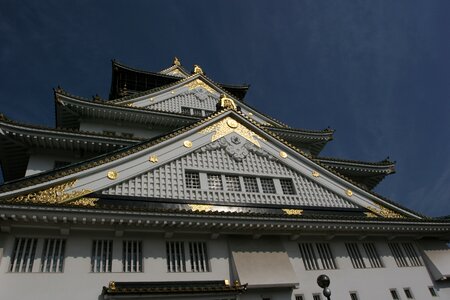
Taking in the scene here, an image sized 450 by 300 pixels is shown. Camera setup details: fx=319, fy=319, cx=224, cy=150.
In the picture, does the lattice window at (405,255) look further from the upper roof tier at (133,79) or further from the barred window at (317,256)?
the upper roof tier at (133,79)

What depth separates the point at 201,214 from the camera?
37.8 feet

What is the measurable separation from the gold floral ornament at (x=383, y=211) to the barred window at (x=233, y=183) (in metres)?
6.90

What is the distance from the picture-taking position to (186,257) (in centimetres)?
1183

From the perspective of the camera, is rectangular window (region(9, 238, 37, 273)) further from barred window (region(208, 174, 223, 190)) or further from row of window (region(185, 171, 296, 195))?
barred window (region(208, 174, 223, 190))

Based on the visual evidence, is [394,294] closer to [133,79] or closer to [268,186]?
[268,186]

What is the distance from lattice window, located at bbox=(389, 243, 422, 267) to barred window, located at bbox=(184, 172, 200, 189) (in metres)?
10.1

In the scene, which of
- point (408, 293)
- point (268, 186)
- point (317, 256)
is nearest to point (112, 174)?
point (268, 186)

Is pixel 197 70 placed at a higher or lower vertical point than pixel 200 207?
higher

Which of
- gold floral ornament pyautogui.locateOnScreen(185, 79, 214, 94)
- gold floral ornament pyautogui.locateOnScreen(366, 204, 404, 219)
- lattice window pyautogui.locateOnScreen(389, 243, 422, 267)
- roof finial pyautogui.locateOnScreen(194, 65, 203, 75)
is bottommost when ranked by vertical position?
lattice window pyautogui.locateOnScreen(389, 243, 422, 267)

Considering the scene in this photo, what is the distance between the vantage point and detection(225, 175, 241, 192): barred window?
49.0 ft

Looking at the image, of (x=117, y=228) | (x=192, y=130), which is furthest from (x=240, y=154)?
(x=117, y=228)

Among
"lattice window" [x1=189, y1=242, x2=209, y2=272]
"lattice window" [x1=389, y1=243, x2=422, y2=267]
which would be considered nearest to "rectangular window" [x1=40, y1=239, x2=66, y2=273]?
"lattice window" [x1=189, y1=242, x2=209, y2=272]

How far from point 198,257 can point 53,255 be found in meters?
4.91

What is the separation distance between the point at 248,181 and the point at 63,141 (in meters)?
9.23
